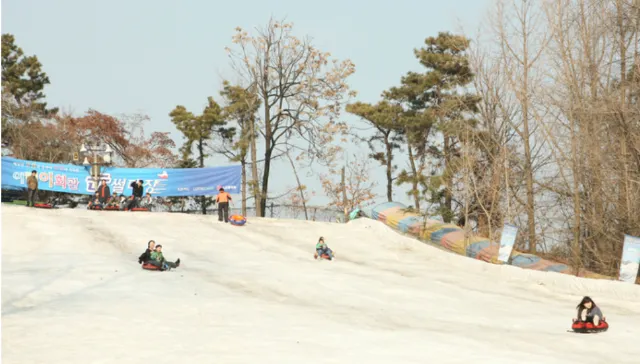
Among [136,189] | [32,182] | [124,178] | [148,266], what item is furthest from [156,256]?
[124,178]

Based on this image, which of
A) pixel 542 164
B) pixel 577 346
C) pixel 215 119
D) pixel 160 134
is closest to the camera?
pixel 577 346

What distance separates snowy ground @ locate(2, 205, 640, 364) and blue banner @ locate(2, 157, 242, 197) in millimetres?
4137

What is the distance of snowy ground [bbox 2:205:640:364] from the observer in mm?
14383

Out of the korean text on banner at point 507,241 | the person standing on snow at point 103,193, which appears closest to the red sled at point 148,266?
the korean text on banner at point 507,241

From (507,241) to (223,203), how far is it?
13496 mm

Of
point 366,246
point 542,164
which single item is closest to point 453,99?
point 542,164

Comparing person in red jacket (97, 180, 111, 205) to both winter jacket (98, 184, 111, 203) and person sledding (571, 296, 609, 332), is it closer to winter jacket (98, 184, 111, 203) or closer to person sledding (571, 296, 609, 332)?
winter jacket (98, 184, 111, 203)

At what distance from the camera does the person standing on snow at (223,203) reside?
1382 inches

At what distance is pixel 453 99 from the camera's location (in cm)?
4288

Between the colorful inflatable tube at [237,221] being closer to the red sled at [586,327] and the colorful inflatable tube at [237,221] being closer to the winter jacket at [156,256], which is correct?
the winter jacket at [156,256]

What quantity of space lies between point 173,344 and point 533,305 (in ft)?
37.1

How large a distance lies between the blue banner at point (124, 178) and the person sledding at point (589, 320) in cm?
2420

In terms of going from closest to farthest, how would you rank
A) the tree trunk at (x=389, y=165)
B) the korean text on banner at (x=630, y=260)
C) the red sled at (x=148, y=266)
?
the red sled at (x=148, y=266), the korean text on banner at (x=630, y=260), the tree trunk at (x=389, y=165)

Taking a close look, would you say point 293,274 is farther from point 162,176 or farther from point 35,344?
point 162,176
